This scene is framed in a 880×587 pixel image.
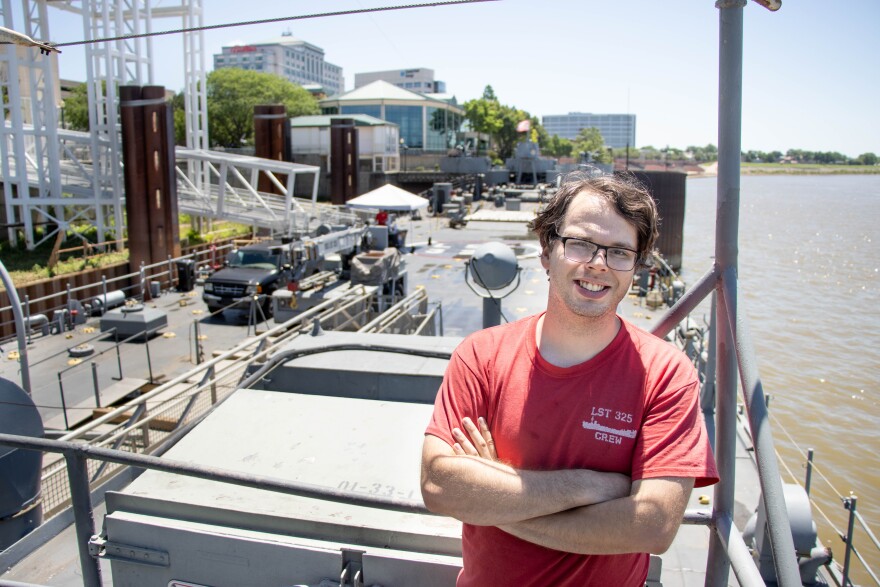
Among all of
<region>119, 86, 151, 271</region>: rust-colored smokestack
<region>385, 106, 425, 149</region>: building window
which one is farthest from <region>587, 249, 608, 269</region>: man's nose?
<region>385, 106, 425, 149</region>: building window

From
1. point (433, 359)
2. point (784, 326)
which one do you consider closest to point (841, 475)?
point (784, 326)

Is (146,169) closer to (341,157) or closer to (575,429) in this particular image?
(341,157)

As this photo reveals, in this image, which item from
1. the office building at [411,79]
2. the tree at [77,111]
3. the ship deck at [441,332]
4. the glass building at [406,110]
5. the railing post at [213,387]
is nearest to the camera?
the ship deck at [441,332]

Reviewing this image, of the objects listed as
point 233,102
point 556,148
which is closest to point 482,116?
point 233,102

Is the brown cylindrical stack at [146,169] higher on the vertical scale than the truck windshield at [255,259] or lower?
higher

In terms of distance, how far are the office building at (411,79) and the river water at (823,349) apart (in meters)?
124

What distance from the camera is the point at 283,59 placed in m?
162

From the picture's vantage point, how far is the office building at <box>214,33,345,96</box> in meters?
161

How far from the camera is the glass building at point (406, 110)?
84.0 m

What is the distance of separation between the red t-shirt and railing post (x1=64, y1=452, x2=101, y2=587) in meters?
1.37

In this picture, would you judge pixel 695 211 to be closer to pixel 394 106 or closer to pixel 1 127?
pixel 394 106

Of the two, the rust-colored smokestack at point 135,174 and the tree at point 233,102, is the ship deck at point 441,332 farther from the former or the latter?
the tree at point 233,102

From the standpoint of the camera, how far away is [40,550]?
4.44 meters

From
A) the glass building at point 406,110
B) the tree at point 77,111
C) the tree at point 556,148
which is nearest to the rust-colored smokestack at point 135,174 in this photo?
the tree at point 77,111
